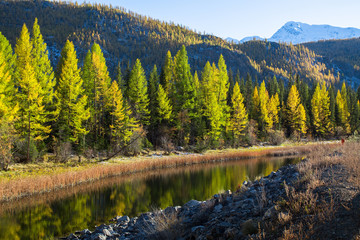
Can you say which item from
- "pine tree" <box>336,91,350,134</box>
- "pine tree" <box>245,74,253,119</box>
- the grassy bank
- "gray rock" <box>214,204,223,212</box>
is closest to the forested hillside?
"pine tree" <box>336,91,350,134</box>

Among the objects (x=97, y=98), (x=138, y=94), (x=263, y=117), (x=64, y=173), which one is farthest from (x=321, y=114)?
(x=64, y=173)

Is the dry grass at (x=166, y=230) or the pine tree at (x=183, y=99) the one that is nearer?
the dry grass at (x=166, y=230)

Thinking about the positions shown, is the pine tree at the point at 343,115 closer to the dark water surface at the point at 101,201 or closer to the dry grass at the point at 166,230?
the dark water surface at the point at 101,201

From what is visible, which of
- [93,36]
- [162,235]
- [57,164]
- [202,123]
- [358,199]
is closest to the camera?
[358,199]

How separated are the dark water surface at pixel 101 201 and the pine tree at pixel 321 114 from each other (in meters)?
47.3

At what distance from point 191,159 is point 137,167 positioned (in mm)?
8418

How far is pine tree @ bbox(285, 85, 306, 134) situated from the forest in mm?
232

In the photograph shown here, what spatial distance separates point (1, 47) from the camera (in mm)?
28625

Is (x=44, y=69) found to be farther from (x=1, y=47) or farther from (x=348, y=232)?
(x=348, y=232)

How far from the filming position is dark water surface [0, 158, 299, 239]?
13266 millimetres

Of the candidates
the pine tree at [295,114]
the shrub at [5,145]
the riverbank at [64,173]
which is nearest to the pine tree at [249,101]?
the pine tree at [295,114]

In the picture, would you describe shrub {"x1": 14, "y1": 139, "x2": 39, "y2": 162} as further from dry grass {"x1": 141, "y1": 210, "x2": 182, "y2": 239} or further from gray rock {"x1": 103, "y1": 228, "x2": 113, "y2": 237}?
dry grass {"x1": 141, "y1": 210, "x2": 182, "y2": 239}

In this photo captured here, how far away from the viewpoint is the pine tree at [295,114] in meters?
59.8

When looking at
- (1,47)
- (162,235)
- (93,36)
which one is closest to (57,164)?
(1,47)
